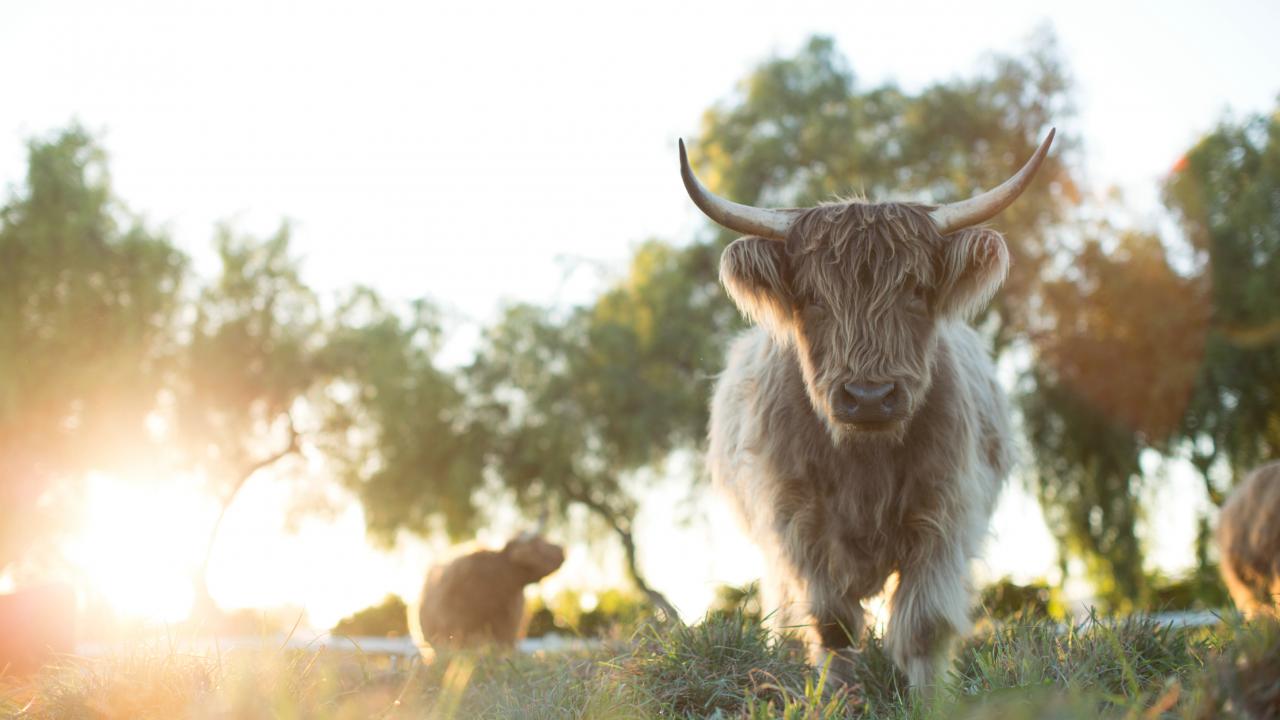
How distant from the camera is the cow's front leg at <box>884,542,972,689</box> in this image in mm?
4590

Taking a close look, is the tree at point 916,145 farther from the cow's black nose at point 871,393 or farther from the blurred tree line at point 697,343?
the cow's black nose at point 871,393

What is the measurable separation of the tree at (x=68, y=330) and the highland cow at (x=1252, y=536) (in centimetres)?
1941

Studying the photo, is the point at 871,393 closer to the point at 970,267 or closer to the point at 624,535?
the point at 970,267

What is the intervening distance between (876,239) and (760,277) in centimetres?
58

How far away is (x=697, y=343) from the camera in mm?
19125

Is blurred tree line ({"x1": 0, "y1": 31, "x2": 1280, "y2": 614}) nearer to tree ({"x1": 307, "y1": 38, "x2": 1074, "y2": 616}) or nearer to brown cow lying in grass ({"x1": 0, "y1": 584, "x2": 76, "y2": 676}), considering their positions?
tree ({"x1": 307, "y1": 38, "x2": 1074, "y2": 616})

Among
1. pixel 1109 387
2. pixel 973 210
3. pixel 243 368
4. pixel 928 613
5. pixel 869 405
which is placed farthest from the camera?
pixel 243 368

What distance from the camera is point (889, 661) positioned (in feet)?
15.4

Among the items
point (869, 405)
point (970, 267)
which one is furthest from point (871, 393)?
point (970, 267)

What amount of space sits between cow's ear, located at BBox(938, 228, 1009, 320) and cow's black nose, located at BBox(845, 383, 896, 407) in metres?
0.72

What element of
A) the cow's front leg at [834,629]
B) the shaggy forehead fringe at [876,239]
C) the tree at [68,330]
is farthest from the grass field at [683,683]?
the tree at [68,330]

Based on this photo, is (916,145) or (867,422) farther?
(916,145)

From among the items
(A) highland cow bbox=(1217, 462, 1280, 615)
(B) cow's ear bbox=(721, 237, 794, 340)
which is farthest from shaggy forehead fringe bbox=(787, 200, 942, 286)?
(A) highland cow bbox=(1217, 462, 1280, 615)

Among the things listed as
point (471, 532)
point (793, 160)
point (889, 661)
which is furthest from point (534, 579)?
point (793, 160)
